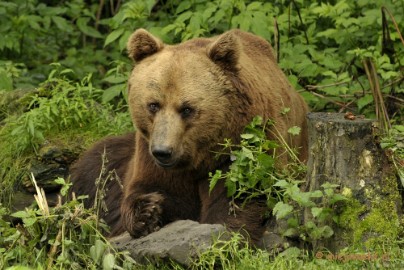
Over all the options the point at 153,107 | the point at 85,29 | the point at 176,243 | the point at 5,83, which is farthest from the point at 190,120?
the point at 85,29

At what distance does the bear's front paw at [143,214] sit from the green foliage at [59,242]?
0.28 m

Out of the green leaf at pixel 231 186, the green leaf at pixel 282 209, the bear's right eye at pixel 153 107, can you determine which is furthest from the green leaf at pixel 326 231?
the bear's right eye at pixel 153 107

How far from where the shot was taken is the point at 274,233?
584 cm

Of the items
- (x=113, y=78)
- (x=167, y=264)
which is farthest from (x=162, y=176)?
(x=113, y=78)

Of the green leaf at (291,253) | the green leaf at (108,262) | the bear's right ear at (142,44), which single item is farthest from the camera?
the bear's right ear at (142,44)

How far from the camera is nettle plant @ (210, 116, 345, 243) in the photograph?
539cm

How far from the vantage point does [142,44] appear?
20.3 ft

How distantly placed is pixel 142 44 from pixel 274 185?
138cm

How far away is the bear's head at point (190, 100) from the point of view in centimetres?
586

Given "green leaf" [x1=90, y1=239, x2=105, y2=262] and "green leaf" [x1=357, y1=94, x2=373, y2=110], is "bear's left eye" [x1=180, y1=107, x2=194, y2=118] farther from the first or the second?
"green leaf" [x1=357, y1=94, x2=373, y2=110]

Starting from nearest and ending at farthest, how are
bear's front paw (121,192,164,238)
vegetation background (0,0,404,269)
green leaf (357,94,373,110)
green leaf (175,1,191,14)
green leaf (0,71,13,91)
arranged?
1. bear's front paw (121,192,164,238)
2. vegetation background (0,0,404,269)
3. green leaf (357,94,373,110)
4. green leaf (0,71,13,91)
5. green leaf (175,1,191,14)

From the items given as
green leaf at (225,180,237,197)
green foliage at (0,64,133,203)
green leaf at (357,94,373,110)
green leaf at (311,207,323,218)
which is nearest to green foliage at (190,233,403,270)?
green leaf at (311,207,323,218)

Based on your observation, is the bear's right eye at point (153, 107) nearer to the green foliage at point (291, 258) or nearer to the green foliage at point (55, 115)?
the green foliage at point (291, 258)

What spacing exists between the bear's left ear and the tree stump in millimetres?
797
